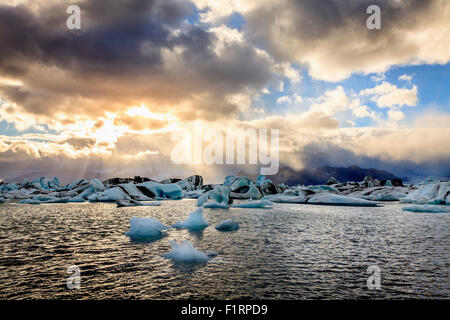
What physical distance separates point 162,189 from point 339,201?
1575 inches

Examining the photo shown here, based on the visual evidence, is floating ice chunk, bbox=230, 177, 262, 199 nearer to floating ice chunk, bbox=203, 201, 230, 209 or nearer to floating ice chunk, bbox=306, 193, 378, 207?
floating ice chunk, bbox=306, 193, 378, 207

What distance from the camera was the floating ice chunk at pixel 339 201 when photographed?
46469 mm

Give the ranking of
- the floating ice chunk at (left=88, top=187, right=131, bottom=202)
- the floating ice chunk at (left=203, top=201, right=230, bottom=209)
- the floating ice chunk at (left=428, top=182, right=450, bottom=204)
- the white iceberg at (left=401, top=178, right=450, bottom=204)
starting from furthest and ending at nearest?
1. the floating ice chunk at (left=88, top=187, right=131, bottom=202)
2. the white iceberg at (left=401, top=178, right=450, bottom=204)
3. the floating ice chunk at (left=428, top=182, right=450, bottom=204)
4. the floating ice chunk at (left=203, top=201, right=230, bottom=209)

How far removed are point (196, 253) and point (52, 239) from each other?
10.3m

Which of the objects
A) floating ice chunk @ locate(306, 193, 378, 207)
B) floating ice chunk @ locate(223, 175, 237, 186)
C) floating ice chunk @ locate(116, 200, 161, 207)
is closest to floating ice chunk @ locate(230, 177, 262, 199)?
floating ice chunk @ locate(223, 175, 237, 186)

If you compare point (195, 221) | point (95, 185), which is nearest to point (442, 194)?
point (195, 221)

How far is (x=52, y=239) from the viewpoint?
16.0m

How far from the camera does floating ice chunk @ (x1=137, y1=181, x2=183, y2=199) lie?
6190 cm

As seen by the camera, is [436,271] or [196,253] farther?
[196,253]

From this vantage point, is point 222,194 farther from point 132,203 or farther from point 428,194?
point 428,194

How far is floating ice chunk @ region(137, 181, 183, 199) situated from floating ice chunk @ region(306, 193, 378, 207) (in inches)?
1317

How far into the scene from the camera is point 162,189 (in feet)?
216
